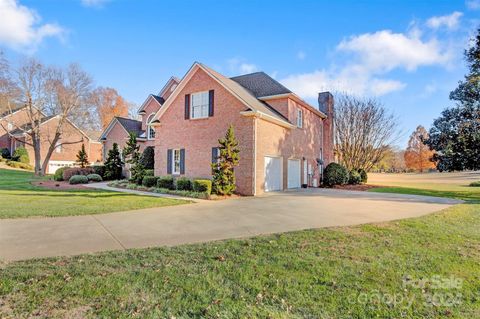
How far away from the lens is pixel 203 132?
16.9m

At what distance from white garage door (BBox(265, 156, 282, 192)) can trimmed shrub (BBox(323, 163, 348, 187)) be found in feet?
20.1

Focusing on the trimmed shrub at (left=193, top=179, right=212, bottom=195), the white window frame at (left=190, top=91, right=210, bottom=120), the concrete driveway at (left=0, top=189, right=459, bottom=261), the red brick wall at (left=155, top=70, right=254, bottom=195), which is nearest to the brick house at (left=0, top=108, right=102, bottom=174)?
the red brick wall at (left=155, top=70, right=254, bottom=195)

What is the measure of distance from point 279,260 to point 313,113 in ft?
62.4

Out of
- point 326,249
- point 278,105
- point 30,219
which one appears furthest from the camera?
point 278,105

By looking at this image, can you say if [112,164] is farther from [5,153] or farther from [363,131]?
[363,131]

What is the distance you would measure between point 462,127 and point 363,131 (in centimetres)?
962

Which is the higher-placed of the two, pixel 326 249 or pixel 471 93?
pixel 471 93

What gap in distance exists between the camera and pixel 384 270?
168 inches

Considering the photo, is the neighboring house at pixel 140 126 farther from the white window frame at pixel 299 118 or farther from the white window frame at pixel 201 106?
the white window frame at pixel 299 118

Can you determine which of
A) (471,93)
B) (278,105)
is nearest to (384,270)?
(278,105)

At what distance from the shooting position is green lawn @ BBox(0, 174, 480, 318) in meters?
3.09

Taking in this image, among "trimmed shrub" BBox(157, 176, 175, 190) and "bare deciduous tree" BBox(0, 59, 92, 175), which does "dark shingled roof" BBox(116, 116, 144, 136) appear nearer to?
"bare deciduous tree" BBox(0, 59, 92, 175)

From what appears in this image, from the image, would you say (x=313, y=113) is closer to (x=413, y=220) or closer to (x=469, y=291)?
(x=413, y=220)

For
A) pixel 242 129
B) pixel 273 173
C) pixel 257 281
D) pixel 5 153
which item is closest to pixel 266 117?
pixel 242 129
